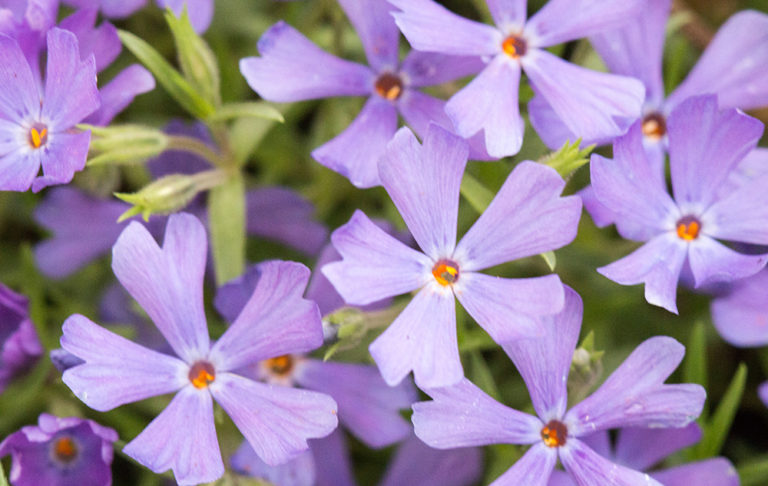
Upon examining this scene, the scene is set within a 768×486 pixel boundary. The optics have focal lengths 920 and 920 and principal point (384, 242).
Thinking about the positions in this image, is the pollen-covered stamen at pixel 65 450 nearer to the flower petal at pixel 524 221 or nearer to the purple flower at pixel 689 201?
the flower petal at pixel 524 221

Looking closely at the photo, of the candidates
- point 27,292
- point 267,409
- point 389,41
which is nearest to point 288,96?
point 389,41

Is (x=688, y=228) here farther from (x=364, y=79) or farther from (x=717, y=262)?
(x=364, y=79)

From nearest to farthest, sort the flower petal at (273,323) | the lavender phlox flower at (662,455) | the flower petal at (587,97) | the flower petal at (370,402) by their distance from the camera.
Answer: the flower petal at (273,323)
the flower petal at (587,97)
the lavender phlox flower at (662,455)
the flower petal at (370,402)

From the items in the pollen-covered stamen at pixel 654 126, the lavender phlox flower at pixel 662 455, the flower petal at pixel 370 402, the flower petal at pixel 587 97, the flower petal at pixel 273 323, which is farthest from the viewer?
the pollen-covered stamen at pixel 654 126

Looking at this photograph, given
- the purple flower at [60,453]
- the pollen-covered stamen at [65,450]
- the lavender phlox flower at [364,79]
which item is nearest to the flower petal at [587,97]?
the lavender phlox flower at [364,79]

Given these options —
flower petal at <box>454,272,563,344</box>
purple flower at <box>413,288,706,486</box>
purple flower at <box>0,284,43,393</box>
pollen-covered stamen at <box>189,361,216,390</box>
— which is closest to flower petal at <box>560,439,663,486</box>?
purple flower at <box>413,288,706,486</box>

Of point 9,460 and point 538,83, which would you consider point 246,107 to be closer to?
point 538,83
